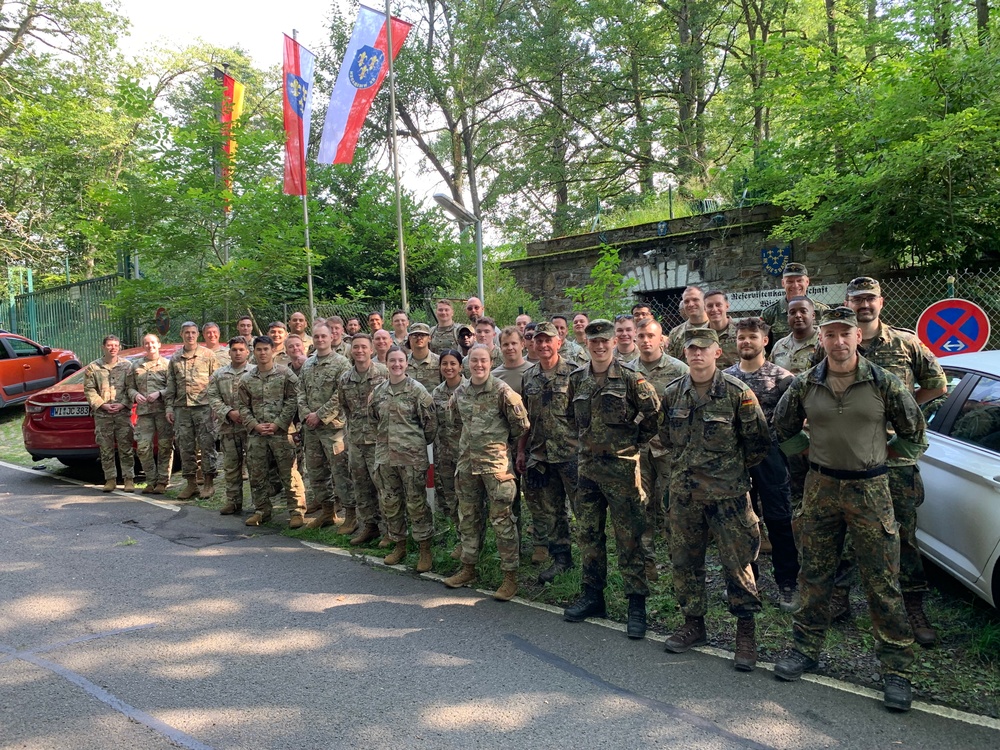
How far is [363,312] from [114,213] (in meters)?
5.44

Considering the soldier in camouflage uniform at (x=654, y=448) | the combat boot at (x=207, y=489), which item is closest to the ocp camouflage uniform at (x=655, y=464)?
the soldier in camouflage uniform at (x=654, y=448)

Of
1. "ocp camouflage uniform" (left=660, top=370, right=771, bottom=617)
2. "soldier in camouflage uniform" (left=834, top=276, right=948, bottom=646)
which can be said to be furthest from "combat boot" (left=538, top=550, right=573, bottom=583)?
"soldier in camouflage uniform" (left=834, top=276, right=948, bottom=646)

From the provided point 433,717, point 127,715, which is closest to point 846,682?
point 433,717

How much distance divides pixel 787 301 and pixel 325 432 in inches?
185

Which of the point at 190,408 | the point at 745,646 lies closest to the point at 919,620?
the point at 745,646

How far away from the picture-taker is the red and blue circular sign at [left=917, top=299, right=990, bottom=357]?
21.1 ft

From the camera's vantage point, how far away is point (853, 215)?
366 inches

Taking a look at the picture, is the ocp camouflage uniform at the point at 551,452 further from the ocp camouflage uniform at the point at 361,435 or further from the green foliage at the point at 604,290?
the green foliage at the point at 604,290

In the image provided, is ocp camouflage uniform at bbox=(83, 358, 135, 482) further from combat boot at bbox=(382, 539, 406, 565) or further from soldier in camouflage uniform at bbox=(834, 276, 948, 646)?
soldier in camouflage uniform at bbox=(834, 276, 948, 646)

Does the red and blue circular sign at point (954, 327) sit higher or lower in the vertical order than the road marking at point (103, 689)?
higher

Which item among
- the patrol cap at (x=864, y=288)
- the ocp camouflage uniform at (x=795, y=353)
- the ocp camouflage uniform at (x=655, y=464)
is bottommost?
the ocp camouflage uniform at (x=655, y=464)

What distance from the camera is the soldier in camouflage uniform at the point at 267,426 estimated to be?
765cm

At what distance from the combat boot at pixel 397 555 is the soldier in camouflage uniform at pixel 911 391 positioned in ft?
11.3

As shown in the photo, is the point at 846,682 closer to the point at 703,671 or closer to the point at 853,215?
the point at 703,671
